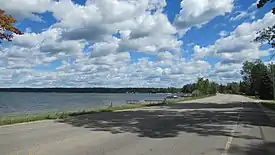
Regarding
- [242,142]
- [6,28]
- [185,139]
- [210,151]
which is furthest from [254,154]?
[6,28]

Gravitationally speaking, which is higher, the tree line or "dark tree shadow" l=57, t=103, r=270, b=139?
the tree line

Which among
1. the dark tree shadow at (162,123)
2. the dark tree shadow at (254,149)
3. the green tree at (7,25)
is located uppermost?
the green tree at (7,25)

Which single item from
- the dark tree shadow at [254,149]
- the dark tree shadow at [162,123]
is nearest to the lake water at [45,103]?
the dark tree shadow at [162,123]

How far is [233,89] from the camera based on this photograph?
178375mm

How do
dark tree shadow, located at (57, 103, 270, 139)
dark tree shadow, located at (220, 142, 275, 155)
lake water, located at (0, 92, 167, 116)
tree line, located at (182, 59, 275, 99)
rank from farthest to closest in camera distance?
tree line, located at (182, 59, 275, 99) → lake water, located at (0, 92, 167, 116) → dark tree shadow, located at (57, 103, 270, 139) → dark tree shadow, located at (220, 142, 275, 155)

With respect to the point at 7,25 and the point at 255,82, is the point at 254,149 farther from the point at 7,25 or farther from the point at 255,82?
the point at 255,82

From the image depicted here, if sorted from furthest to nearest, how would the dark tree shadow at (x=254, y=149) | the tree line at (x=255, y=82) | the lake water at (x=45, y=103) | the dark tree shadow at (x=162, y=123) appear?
the tree line at (x=255, y=82) → the lake water at (x=45, y=103) → the dark tree shadow at (x=162, y=123) → the dark tree shadow at (x=254, y=149)

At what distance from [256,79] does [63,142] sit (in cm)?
10858

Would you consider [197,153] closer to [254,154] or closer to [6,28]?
[254,154]

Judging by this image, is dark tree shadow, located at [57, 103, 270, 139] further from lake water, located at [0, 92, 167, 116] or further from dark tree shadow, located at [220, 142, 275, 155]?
lake water, located at [0, 92, 167, 116]

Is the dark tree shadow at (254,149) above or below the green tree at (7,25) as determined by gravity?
below

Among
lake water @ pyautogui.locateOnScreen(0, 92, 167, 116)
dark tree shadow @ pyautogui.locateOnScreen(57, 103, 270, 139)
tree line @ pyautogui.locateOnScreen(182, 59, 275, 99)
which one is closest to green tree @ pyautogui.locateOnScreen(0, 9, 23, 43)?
dark tree shadow @ pyautogui.locateOnScreen(57, 103, 270, 139)

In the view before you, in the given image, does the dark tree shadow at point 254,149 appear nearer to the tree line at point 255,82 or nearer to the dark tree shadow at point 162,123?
the dark tree shadow at point 162,123

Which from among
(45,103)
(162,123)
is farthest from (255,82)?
(162,123)
